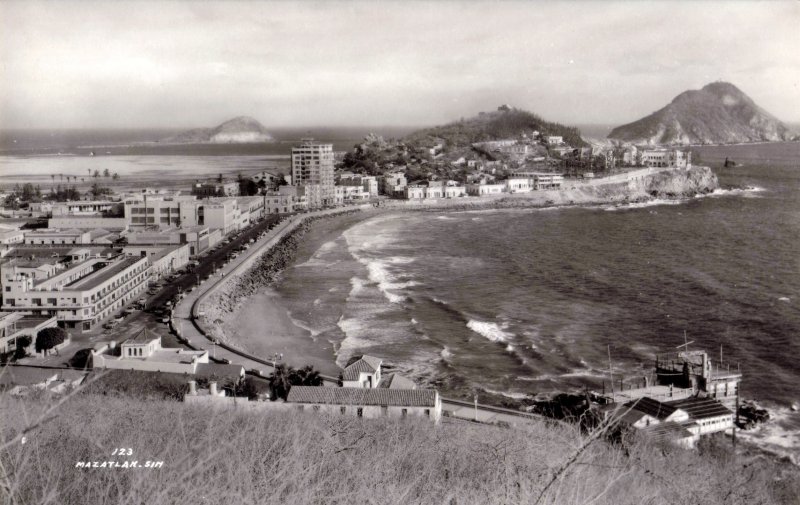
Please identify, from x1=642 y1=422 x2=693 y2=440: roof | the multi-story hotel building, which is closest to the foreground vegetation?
x1=642 y1=422 x2=693 y2=440: roof

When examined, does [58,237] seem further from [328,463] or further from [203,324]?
[328,463]

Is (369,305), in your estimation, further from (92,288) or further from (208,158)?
(208,158)

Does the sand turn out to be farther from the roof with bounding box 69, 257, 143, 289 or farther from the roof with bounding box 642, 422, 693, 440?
the roof with bounding box 642, 422, 693, 440

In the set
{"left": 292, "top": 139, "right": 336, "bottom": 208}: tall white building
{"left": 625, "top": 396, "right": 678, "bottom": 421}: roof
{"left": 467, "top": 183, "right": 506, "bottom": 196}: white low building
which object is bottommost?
{"left": 625, "top": 396, "right": 678, "bottom": 421}: roof

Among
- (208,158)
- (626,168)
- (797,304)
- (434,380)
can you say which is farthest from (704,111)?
(434,380)

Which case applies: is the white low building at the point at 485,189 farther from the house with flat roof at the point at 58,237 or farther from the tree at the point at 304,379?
the tree at the point at 304,379

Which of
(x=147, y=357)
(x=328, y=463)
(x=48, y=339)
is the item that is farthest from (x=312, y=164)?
(x=328, y=463)

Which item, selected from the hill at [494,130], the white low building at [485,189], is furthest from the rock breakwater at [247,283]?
the hill at [494,130]
